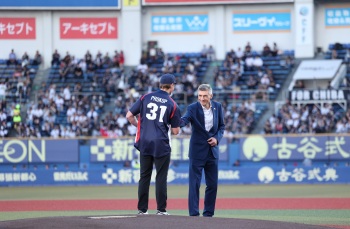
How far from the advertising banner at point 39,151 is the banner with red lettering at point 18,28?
15.1 m

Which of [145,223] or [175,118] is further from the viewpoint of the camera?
[175,118]

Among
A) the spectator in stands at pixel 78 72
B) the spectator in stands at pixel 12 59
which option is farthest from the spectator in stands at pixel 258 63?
the spectator in stands at pixel 12 59

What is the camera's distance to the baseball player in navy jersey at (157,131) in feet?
39.2

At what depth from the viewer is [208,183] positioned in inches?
504

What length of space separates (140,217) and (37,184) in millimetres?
18411

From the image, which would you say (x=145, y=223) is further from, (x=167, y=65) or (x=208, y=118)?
(x=167, y=65)

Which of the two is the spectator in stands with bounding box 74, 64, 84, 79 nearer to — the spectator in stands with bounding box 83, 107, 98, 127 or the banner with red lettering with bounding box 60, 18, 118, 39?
the banner with red lettering with bounding box 60, 18, 118, 39

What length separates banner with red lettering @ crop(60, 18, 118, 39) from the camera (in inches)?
1663

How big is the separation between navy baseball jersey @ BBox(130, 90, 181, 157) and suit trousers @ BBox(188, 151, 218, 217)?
81 cm

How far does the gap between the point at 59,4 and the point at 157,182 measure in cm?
3051

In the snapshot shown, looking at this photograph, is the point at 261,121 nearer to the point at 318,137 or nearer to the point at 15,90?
the point at 318,137

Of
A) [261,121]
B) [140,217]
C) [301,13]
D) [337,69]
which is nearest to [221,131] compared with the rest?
[140,217]

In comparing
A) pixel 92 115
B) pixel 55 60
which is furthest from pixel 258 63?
pixel 55 60

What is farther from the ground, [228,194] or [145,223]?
[145,223]
